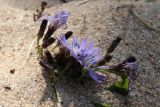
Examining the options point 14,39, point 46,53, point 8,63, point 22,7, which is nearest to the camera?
point 46,53

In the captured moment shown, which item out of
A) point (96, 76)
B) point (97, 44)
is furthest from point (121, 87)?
point (97, 44)

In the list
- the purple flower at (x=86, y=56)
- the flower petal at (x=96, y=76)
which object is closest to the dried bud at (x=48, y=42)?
the purple flower at (x=86, y=56)

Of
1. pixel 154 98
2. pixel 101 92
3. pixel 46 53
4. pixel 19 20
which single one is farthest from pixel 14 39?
pixel 154 98

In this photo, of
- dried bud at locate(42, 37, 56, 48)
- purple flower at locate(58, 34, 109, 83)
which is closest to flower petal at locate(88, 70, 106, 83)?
purple flower at locate(58, 34, 109, 83)

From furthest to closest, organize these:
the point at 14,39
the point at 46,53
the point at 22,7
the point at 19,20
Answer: the point at 22,7, the point at 19,20, the point at 14,39, the point at 46,53

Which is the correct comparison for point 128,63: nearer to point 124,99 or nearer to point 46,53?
point 124,99

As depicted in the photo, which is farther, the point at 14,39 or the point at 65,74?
the point at 14,39

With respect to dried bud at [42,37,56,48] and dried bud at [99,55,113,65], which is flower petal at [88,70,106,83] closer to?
dried bud at [99,55,113,65]
